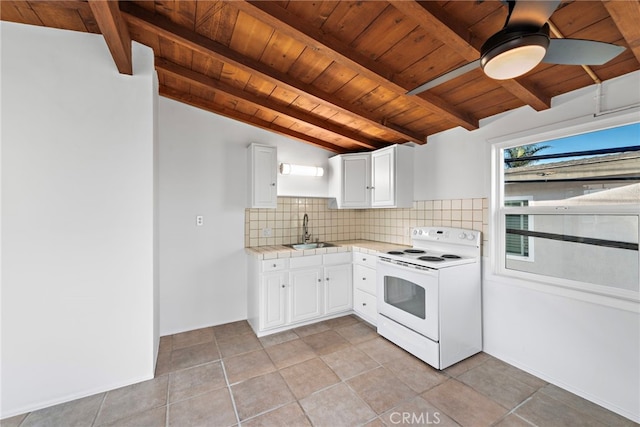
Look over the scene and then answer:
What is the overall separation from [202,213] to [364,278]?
2.02 m

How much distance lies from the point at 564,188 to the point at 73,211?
3658 mm

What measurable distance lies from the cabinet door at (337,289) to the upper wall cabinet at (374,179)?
0.85 m

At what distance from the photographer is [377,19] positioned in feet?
5.05

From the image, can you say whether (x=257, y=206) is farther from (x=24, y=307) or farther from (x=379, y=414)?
(x=379, y=414)

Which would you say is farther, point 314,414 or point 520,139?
point 520,139

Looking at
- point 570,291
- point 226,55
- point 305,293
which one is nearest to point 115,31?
point 226,55

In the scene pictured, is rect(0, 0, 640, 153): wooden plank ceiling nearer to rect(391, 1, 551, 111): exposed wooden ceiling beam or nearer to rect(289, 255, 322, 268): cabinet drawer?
rect(391, 1, 551, 111): exposed wooden ceiling beam

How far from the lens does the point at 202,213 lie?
3.02 m

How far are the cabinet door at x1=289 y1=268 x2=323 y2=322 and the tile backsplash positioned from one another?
0.64 meters

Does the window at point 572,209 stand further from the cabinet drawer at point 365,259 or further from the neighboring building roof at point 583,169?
the cabinet drawer at point 365,259

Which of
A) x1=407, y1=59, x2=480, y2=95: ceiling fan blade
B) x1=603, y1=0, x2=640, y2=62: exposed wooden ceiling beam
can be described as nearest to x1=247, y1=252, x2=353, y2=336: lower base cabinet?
x1=407, y1=59, x2=480, y2=95: ceiling fan blade

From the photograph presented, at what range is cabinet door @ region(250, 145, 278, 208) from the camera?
120 inches

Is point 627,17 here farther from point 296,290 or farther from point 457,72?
point 296,290

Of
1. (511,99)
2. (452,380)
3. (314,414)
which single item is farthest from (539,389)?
(511,99)
